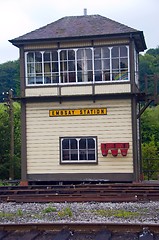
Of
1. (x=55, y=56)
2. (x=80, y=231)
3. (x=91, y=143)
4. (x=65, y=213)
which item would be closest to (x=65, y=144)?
(x=91, y=143)

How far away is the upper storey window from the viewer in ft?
64.0

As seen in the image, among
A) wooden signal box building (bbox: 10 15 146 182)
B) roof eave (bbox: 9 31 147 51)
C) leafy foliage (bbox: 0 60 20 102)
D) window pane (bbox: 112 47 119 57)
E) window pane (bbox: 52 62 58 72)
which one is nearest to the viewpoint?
roof eave (bbox: 9 31 147 51)

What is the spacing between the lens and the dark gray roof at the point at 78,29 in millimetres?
19391

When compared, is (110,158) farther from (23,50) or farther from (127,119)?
(23,50)

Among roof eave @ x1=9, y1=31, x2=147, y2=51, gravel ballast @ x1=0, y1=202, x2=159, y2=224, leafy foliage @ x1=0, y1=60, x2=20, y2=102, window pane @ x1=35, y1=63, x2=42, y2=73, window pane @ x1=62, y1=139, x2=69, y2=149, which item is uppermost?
leafy foliage @ x1=0, y1=60, x2=20, y2=102

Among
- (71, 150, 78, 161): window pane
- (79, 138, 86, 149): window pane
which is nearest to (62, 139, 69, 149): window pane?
(71, 150, 78, 161): window pane

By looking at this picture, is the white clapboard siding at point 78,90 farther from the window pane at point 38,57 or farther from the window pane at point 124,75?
the window pane at point 38,57

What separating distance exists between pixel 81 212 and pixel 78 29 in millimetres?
10990

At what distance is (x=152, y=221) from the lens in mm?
9609

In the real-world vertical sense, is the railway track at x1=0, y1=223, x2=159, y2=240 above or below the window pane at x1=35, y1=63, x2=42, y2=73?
below

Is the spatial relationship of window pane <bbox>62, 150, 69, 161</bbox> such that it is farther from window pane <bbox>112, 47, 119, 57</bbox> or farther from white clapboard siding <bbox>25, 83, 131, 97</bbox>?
window pane <bbox>112, 47, 119, 57</bbox>

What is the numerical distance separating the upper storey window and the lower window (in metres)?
2.49

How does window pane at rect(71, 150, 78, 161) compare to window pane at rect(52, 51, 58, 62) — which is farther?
window pane at rect(52, 51, 58, 62)

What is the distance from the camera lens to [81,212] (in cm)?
1115
